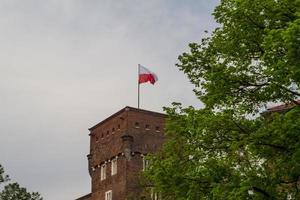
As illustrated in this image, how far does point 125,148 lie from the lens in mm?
57406

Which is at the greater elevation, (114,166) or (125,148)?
(125,148)

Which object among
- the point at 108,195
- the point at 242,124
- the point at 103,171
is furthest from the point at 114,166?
the point at 242,124

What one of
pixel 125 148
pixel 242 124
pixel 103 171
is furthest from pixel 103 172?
pixel 242 124

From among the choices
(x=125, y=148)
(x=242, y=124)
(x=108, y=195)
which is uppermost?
(x=125, y=148)

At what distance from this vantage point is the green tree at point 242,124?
791 inches

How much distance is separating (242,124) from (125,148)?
1427 inches

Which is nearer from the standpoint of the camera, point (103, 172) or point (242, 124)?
point (242, 124)

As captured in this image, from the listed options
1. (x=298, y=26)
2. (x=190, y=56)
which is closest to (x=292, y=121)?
(x=298, y=26)

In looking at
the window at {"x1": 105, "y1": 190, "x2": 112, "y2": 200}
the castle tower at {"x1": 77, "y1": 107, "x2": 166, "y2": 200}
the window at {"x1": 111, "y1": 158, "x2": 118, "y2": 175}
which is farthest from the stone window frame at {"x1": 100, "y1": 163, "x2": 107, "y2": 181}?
the window at {"x1": 105, "y1": 190, "x2": 112, "y2": 200}

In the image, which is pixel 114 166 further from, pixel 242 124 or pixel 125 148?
pixel 242 124

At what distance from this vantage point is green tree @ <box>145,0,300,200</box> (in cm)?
2009

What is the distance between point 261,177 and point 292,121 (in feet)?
8.44

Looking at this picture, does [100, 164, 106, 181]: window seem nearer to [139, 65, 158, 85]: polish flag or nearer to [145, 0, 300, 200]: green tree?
[139, 65, 158, 85]: polish flag

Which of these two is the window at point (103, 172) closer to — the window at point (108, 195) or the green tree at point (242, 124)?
the window at point (108, 195)
